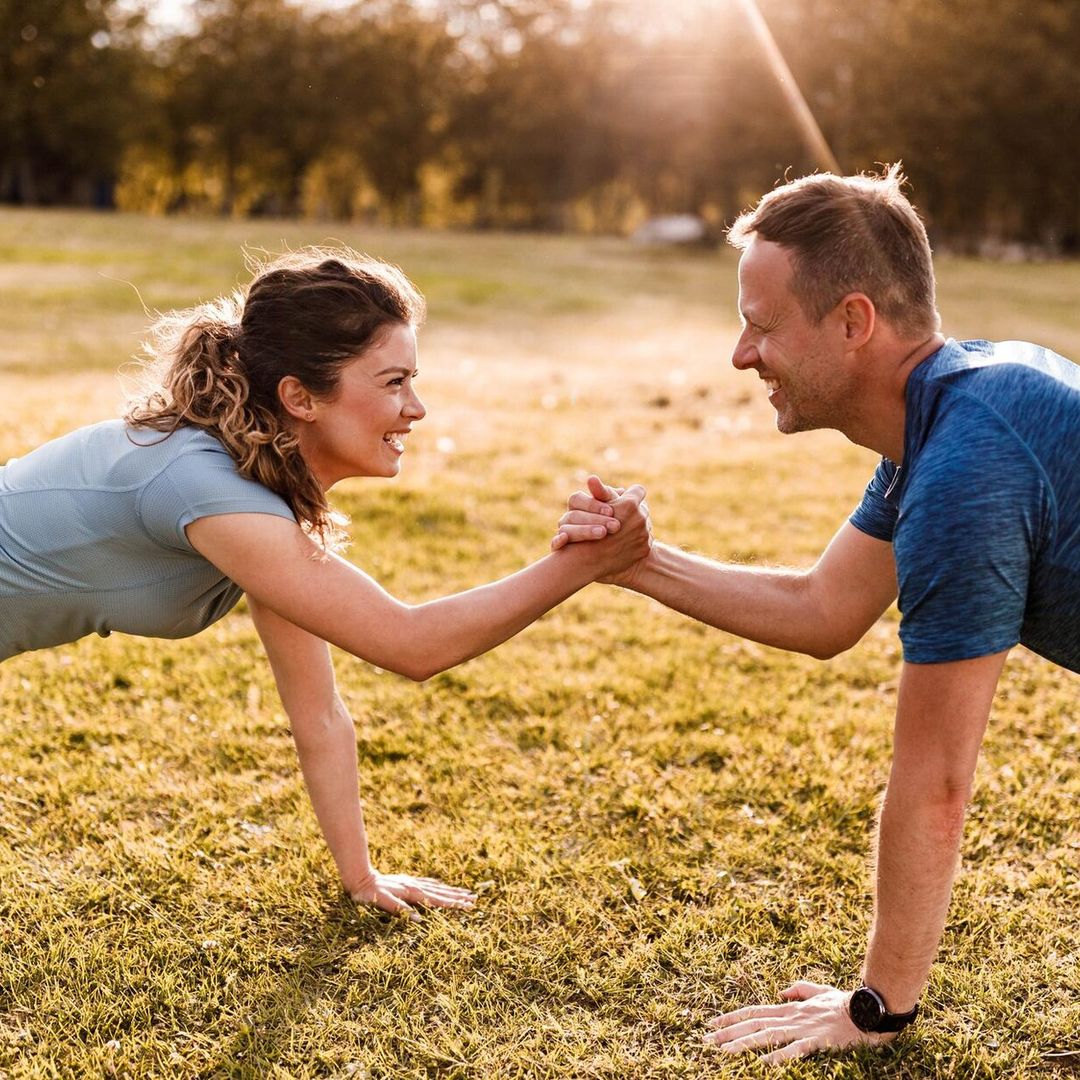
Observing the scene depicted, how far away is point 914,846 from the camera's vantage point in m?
2.88

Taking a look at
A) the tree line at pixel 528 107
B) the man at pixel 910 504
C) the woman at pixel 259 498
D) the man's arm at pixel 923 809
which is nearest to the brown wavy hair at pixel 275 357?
the woman at pixel 259 498

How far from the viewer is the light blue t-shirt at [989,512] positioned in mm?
2631

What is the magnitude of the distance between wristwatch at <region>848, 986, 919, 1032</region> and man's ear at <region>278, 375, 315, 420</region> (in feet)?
7.32

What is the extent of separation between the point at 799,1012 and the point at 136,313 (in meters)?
17.6

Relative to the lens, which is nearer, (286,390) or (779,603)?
(286,390)

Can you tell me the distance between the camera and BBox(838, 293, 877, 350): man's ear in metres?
3.06

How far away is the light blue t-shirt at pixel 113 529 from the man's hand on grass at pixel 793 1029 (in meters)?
1.91

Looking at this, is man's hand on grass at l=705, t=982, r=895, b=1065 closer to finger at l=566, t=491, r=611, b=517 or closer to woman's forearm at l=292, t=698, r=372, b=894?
woman's forearm at l=292, t=698, r=372, b=894

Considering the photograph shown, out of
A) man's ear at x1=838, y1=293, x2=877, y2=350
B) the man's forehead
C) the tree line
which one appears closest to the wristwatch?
man's ear at x1=838, y1=293, x2=877, y2=350

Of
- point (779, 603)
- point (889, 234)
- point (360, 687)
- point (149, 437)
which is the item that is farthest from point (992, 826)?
point (149, 437)

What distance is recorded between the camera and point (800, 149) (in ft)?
156

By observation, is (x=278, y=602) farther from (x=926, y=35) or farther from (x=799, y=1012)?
(x=926, y=35)

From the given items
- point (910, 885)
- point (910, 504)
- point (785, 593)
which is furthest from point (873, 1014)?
point (910, 504)

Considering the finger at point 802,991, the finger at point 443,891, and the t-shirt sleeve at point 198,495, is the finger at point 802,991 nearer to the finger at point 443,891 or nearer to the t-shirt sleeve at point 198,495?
the finger at point 443,891
